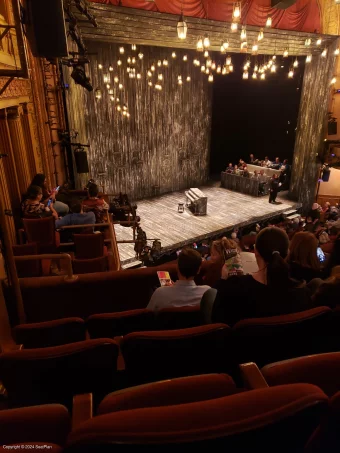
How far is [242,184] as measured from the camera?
46.6ft

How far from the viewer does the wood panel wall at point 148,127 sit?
11523 mm

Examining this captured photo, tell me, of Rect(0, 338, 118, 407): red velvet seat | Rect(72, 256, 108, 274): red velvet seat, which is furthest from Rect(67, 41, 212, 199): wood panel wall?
Rect(0, 338, 118, 407): red velvet seat

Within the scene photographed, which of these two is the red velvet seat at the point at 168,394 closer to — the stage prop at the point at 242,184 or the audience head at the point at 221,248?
the audience head at the point at 221,248

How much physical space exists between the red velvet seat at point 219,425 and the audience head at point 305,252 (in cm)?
183

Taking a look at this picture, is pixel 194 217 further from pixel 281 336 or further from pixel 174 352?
pixel 174 352

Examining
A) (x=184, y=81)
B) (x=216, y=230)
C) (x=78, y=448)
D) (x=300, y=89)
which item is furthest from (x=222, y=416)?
(x=300, y=89)

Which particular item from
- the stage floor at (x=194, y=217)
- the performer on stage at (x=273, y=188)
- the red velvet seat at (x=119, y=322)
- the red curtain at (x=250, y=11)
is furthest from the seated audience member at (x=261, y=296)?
the performer on stage at (x=273, y=188)

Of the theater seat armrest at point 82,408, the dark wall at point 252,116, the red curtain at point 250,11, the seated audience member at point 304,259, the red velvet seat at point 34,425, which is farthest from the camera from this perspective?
the dark wall at point 252,116

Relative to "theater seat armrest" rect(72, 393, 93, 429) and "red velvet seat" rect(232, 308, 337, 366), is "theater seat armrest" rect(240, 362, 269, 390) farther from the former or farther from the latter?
"theater seat armrest" rect(72, 393, 93, 429)

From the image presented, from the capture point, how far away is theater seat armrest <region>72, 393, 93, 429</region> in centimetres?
139

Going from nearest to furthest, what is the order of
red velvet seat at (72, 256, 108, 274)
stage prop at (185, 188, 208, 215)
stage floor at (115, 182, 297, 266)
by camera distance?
1. red velvet seat at (72, 256, 108, 274)
2. stage floor at (115, 182, 297, 266)
3. stage prop at (185, 188, 208, 215)

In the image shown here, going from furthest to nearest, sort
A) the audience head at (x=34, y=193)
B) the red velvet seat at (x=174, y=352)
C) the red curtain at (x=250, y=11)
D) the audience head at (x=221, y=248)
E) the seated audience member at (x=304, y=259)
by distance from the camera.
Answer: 1. the red curtain at (x=250, y=11)
2. the audience head at (x=34, y=193)
3. the audience head at (x=221, y=248)
4. the seated audience member at (x=304, y=259)
5. the red velvet seat at (x=174, y=352)

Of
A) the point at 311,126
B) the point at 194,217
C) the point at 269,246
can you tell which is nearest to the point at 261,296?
the point at 269,246

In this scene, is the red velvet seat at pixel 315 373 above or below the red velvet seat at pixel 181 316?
above
